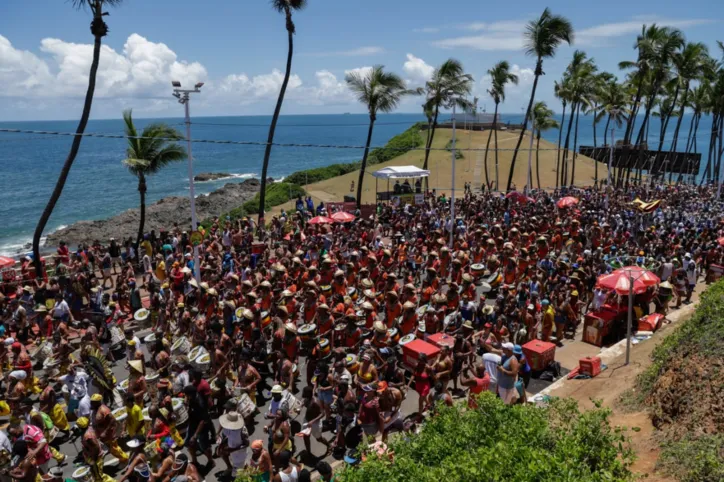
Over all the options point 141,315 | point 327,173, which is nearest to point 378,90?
point 141,315

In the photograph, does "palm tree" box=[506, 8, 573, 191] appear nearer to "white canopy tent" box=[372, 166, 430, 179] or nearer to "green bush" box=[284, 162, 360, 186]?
"white canopy tent" box=[372, 166, 430, 179]

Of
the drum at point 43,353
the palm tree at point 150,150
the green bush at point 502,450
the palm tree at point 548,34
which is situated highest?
the palm tree at point 548,34

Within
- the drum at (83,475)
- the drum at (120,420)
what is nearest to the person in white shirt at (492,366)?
the drum at (120,420)

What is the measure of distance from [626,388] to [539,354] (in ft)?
5.79

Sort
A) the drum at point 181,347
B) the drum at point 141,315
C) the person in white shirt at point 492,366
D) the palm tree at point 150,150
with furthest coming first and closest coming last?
the palm tree at point 150,150 → the drum at point 141,315 → the drum at point 181,347 → the person in white shirt at point 492,366

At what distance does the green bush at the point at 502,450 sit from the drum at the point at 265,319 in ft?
18.9

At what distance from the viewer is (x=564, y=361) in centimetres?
1205

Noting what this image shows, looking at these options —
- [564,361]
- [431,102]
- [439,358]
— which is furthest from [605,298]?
[431,102]

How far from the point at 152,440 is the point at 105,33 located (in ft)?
51.5

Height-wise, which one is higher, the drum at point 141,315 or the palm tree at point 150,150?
the palm tree at point 150,150

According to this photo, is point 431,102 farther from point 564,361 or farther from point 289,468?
point 289,468

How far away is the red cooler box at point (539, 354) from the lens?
11117 millimetres

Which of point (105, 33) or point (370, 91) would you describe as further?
point (370, 91)

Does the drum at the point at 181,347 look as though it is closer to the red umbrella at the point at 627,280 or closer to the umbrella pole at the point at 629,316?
the umbrella pole at the point at 629,316
